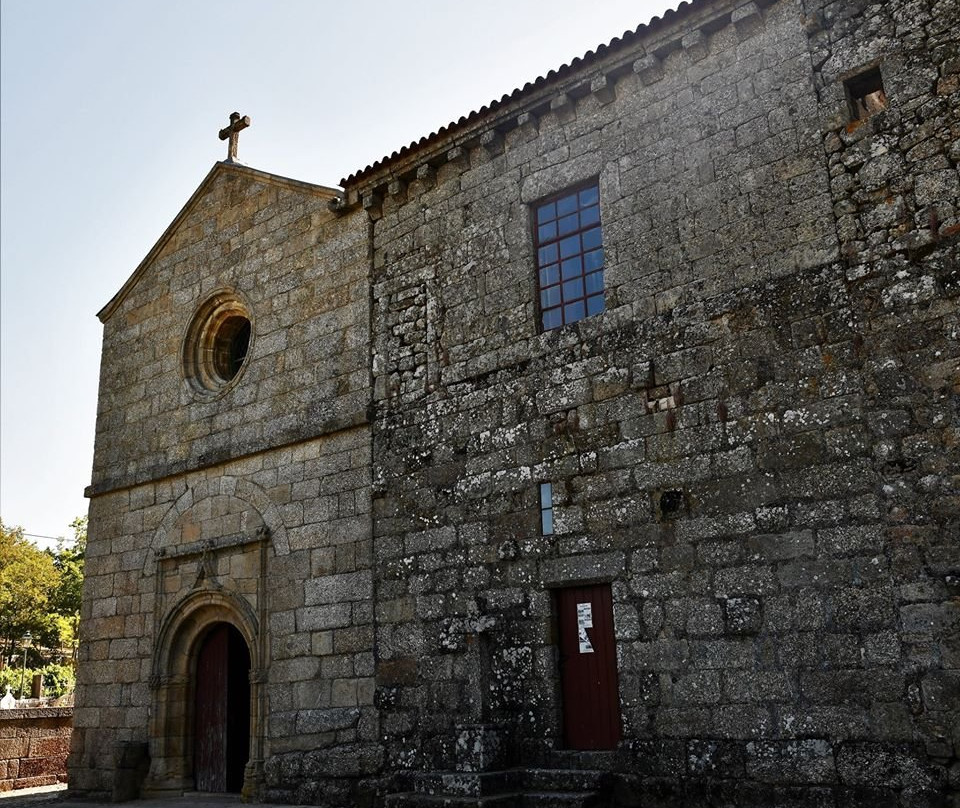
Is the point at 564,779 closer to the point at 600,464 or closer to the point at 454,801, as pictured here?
the point at 454,801

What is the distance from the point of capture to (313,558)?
911 centimetres

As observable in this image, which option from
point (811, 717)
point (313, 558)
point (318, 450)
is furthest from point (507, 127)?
point (811, 717)

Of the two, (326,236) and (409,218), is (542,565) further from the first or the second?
(326,236)

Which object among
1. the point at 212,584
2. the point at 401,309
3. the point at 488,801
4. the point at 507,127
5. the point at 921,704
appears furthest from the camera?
the point at 212,584

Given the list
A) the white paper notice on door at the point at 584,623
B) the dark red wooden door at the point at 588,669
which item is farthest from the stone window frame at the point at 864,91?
the white paper notice on door at the point at 584,623

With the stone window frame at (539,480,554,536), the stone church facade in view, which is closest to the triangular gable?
the stone church facade

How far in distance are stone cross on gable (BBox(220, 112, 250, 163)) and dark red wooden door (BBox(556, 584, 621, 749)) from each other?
758 centimetres

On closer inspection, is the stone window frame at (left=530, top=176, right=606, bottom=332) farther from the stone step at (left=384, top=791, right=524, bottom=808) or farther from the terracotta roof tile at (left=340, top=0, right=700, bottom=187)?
the stone step at (left=384, top=791, right=524, bottom=808)

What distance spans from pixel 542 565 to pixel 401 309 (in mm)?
3093

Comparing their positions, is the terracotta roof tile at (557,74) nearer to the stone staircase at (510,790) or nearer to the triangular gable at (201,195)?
the triangular gable at (201,195)

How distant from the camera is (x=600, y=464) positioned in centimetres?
727

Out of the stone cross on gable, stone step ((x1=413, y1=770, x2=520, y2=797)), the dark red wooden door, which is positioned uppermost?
the stone cross on gable

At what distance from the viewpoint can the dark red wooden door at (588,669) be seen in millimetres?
6973

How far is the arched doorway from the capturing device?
980 cm
